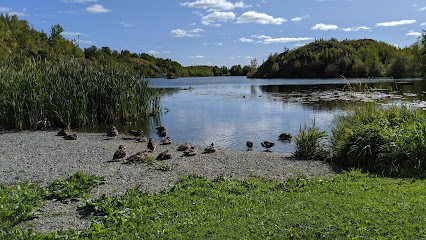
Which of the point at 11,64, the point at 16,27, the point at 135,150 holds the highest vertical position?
the point at 16,27

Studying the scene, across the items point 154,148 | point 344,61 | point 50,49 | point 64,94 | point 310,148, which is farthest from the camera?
point 344,61

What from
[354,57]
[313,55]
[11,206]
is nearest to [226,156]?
[11,206]

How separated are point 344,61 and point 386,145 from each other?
316 feet

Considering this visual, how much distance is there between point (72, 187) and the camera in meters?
6.26

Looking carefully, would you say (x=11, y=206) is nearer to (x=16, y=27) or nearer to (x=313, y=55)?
(x=16, y=27)

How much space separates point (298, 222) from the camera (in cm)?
485

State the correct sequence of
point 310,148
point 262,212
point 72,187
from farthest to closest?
point 310,148, point 72,187, point 262,212

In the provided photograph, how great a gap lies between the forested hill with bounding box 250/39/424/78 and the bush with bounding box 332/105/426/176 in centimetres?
7672

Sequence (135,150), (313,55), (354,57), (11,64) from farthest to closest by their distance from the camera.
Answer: (313,55), (354,57), (11,64), (135,150)

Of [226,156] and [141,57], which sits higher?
[141,57]

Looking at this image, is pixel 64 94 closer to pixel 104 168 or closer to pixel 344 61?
pixel 104 168

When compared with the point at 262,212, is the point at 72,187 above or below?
above

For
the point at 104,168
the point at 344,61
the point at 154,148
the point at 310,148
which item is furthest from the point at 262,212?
the point at 344,61

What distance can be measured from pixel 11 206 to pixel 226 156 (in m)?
6.25
